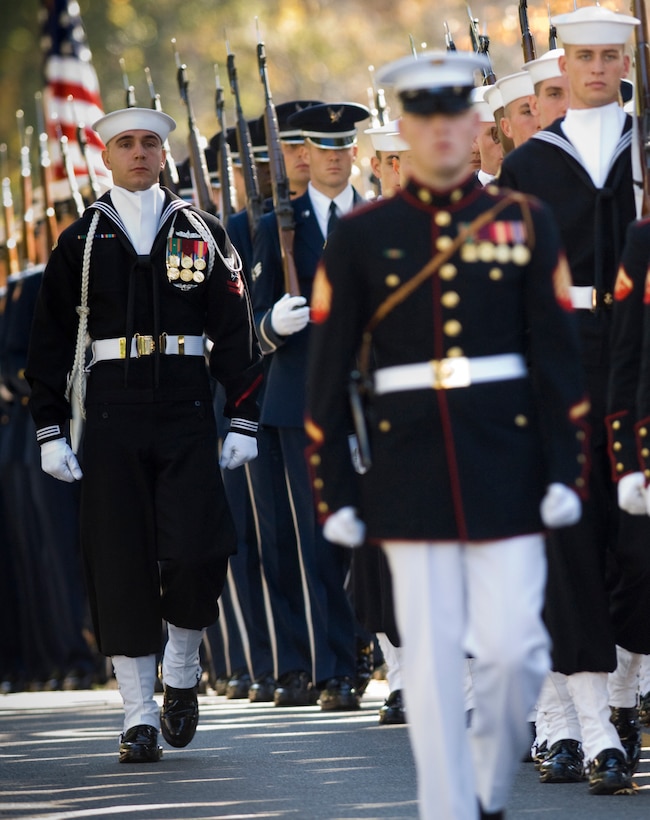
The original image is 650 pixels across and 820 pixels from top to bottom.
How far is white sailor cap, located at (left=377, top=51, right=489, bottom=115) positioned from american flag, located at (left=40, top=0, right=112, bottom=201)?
30.4 ft

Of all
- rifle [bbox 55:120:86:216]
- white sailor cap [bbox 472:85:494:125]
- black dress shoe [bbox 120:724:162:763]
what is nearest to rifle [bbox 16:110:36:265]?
rifle [bbox 55:120:86:216]

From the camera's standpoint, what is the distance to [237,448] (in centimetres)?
862

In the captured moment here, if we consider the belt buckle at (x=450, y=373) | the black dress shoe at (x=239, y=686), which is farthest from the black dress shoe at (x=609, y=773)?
the black dress shoe at (x=239, y=686)

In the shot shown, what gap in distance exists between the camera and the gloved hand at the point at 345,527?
19.2ft

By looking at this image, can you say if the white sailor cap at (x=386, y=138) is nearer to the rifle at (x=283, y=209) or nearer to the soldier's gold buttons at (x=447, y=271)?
the rifle at (x=283, y=209)

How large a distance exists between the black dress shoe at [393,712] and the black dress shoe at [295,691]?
41.4 inches

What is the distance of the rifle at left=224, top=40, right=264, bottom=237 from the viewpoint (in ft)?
35.8

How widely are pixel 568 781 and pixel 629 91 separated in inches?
118

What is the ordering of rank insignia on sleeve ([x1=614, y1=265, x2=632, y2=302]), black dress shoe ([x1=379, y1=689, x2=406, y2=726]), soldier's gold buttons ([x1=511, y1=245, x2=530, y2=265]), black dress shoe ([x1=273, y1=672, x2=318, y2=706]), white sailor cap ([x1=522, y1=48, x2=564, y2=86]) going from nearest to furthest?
soldier's gold buttons ([x1=511, y1=245, x2=530, y2=265]) → rank insignia on sleeve ([x1=614, y1=265, x2=632, y2=302]) → white sailor cap ([x1=522, y1=48, x2=564, y2=86]) → black dress shoe ([x1=379, y1=689, x2=406, y2=726]) → black dress shoe ([x1=273, y1=672, x2=318, y2=706])

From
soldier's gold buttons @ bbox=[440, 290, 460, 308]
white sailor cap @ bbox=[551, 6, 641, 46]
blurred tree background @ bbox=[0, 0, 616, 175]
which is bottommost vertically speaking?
soldier's gold buttons @ bbox=[440, 290, 460, 308]

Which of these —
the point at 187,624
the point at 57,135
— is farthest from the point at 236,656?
the point at 57,135

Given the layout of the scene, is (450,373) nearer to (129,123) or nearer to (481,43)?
(129,123)

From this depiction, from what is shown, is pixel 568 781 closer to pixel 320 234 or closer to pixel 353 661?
pixel 353 661

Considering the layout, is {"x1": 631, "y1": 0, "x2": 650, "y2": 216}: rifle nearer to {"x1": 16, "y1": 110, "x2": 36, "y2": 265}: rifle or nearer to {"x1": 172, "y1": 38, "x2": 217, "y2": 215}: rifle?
{"x1": 172, "y1": 38, "x2": 217, "y2": 215}: rifle
